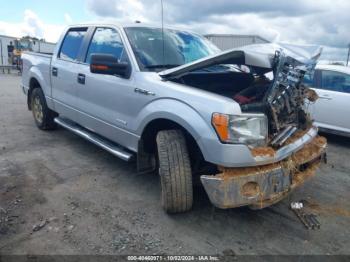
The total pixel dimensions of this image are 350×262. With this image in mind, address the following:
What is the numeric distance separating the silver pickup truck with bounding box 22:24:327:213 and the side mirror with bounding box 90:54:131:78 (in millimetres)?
11

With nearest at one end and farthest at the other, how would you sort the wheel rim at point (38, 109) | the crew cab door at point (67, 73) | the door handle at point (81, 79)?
the door handle at point (81, 79), the crew cab door at point (67, 73), the wheel rim at point (38, 109)

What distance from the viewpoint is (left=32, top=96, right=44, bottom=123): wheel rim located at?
20.5 ft

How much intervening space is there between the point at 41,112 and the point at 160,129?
137 inches

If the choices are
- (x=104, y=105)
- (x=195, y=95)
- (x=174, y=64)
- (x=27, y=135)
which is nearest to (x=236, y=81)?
(x=174, y=64)

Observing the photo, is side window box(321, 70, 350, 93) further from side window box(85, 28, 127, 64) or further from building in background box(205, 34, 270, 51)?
building in background box(205, 34, 270, 51)

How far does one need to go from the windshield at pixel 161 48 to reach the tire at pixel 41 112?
272 cm

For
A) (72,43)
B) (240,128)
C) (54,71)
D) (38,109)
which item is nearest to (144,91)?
(240,128)

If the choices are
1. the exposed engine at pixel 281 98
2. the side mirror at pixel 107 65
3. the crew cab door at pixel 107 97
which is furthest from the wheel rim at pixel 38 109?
the exposed engine at pixel 281 98

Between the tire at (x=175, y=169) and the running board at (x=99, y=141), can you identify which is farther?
the running board at (x=99, y=141)

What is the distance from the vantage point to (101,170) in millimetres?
4562

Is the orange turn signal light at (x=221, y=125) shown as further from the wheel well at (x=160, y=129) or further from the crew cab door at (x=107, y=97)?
the crew cab door at (x=107, y=97)

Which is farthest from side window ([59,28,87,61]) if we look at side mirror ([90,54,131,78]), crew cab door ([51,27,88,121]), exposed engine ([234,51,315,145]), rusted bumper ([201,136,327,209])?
rusted bumper ([201,136,327,209])

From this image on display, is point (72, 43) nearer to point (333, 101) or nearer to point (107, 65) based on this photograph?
point (107, 65)

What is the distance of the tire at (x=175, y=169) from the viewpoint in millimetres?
3150
